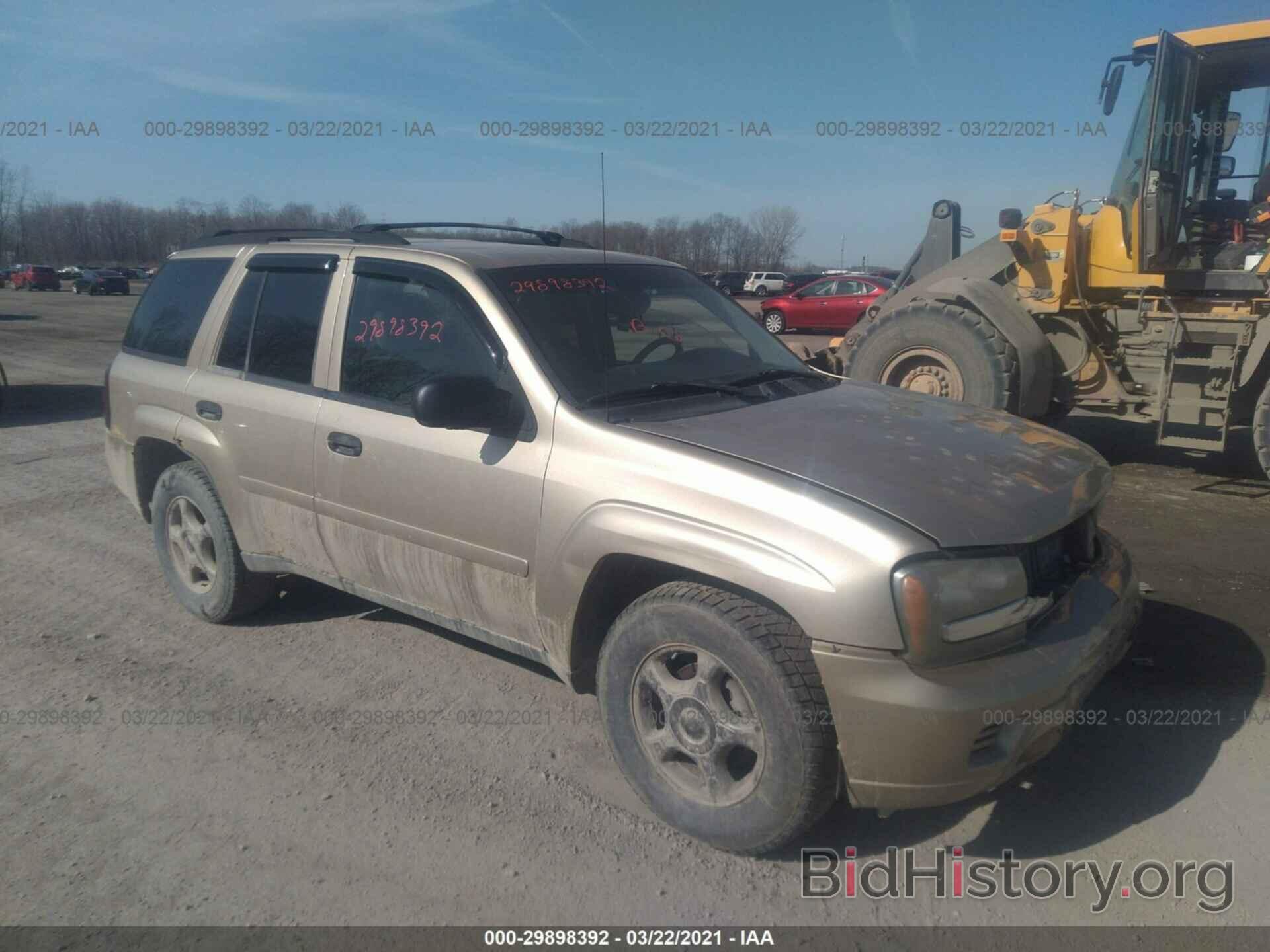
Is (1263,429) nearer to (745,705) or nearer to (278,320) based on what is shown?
(745,705)

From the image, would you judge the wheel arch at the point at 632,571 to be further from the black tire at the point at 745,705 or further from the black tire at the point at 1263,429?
the black tire at the point at 1263,429

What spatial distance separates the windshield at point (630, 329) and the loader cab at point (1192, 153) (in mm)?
5077

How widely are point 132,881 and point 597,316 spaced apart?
8.24 ft

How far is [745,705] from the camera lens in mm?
2844

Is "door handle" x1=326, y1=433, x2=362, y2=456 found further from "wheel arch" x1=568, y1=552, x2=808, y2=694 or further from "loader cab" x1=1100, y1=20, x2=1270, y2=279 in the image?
"loader cab" x1=1100, y1=20, x2=1270, y2=279

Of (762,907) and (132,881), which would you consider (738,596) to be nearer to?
(762,907)

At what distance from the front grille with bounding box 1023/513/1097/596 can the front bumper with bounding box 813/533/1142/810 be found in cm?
19

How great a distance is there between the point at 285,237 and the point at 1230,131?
777 cm

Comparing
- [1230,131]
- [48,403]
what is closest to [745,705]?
[1230,131]

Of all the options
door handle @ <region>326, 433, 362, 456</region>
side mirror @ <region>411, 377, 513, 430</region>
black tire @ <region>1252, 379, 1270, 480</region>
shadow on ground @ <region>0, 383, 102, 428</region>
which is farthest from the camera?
shadow on ground @ <region>0, 383, 102, 428</region>

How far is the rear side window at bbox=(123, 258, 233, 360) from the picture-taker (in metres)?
4.74

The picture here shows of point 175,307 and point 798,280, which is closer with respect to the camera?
point 175,307

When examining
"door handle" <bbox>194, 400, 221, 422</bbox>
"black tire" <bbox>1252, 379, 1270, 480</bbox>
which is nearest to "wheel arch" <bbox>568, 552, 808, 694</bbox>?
"door handle" <bbox>194, 400, 221, 422</bbox>

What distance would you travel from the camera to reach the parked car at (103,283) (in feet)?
151
